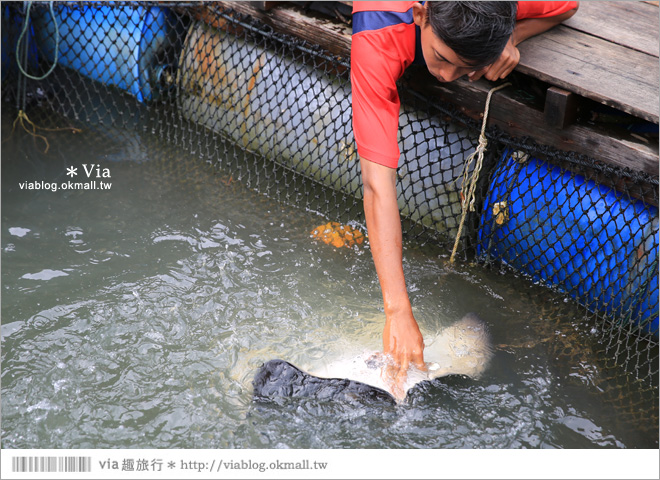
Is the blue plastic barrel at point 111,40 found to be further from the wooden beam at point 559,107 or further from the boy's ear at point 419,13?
the wooden beam at point 559,107

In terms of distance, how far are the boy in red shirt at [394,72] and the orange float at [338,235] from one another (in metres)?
1.09

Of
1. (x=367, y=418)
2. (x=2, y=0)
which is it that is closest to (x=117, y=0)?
(x=2, y=0)

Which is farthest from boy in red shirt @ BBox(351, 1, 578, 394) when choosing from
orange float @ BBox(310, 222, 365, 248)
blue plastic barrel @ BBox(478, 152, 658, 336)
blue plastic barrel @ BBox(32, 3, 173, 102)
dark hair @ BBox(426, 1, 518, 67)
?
blue plastic barrel @ BBox(32, 3, 173, 102)

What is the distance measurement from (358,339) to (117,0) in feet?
9.47

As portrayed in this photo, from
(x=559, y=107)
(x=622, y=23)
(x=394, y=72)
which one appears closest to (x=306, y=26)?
(x=394, y=72)

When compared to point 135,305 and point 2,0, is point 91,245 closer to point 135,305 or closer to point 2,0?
point 135,305

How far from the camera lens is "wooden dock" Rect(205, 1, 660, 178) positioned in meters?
2.98

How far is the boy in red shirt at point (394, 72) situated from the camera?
2.48 m

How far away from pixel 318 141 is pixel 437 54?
1549 mm

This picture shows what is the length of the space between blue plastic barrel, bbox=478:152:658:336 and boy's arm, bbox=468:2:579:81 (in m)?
0.47

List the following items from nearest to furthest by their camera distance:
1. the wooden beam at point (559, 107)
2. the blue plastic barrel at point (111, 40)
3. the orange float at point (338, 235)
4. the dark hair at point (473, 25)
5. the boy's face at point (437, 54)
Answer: the dark hair at point (473, 25) → the boy's face at point (437, 54) → the wooden beam at point (559, 107) → the orange float at point (338, 235) → the blue plastic barrel at point (111, 40)

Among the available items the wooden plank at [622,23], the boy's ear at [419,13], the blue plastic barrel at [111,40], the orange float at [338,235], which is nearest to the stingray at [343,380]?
the orange float at [338,235]

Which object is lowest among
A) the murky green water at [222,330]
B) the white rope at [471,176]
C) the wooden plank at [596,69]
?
the murky green water at [222,330]

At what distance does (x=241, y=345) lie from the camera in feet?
9.75
